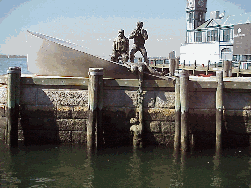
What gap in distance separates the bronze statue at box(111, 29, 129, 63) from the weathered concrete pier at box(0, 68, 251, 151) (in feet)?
11.5

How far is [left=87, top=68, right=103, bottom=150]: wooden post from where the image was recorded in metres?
11.8

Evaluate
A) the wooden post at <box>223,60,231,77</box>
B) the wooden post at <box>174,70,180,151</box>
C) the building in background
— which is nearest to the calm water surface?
the wooden post at <box>174,70,180,151</box>

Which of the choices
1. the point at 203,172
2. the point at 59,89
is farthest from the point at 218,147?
the point at 59,89

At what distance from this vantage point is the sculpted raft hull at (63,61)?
44.6 ft

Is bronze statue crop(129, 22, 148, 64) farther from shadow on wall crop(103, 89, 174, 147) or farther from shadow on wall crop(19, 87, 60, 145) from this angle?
shadow on wall crop(19, 87, 60, 145)

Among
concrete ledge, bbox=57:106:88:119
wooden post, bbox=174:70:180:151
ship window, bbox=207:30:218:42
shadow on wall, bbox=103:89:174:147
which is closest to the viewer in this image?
wooden post, bbox=174:70:180:151

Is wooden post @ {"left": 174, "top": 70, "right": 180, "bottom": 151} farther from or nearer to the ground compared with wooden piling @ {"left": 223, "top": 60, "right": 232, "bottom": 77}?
Answer: nearer to the ground

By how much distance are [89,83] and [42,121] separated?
2.19m

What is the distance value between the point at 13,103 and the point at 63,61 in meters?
2.79

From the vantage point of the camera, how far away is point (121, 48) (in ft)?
50.6

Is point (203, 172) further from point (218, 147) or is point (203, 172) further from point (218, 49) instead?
point (218, 49)

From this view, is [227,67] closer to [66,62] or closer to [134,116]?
[134,116]

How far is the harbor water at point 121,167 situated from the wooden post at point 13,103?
462mm

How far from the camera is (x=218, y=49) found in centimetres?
4484
